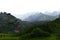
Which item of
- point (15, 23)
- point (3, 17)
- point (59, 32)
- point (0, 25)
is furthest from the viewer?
point (3, 17)

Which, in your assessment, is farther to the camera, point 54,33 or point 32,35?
point 54,33

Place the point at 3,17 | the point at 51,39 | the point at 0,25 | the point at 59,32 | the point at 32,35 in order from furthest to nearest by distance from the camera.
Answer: the point at 3,17 < the point at 0,25 < the point at 59,32 < the point at 32,35 < the point at 51,39

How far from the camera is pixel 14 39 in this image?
113 ft

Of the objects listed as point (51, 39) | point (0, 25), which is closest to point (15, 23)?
point (0, 25)

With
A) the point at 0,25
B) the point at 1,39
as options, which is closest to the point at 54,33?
the point at 1,39

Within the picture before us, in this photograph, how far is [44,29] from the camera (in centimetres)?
3875

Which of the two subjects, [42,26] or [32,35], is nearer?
[32,35]

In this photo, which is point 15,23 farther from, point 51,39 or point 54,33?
point 51,39

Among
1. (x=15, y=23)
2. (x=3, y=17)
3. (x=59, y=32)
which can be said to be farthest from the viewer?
(x=3, y=17)

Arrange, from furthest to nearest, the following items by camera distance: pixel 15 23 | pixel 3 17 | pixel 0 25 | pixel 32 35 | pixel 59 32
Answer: pixel 3 17 → pixel 15 23 → pixel 0 25 → pixel 59 32 → pixel 32 35

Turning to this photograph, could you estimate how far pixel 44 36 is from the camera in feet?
117

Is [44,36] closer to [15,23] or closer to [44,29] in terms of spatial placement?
[44,29]

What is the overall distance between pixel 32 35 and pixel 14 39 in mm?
3651

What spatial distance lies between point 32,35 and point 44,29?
451 cm
